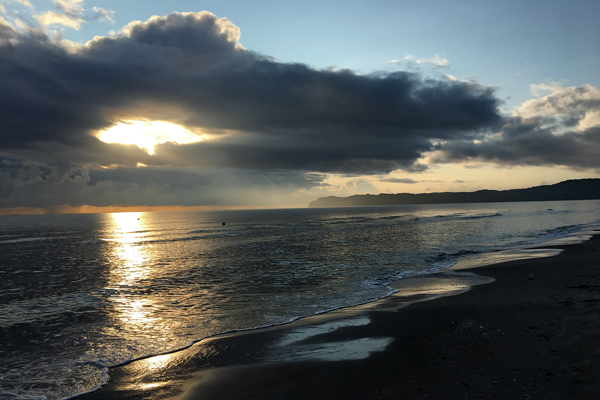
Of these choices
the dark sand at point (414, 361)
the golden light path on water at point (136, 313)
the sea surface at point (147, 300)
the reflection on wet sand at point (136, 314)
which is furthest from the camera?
the golden light path on water at point (136, 313)

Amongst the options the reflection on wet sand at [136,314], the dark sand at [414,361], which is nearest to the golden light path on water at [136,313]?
the reflection on wet sand at [136,314]

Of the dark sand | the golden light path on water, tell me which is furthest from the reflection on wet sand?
the dark sand

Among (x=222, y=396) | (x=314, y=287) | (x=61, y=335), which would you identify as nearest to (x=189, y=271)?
(x=314, y=287)

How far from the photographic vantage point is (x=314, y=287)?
21.5m

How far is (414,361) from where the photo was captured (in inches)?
353

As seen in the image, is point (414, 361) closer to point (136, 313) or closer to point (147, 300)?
point (136, 313)

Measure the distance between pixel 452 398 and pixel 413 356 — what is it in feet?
8.43

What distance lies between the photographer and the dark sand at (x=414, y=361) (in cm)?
738

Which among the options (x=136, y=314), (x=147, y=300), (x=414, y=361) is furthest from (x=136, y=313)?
(x=414, y=361)

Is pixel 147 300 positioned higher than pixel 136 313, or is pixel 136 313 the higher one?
pixel 136 313

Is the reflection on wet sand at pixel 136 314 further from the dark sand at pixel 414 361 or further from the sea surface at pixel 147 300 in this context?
the dark sand at pixel 414 361

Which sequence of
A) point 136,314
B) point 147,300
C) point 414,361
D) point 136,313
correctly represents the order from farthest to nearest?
point 147,300 → point 136,313 → point 136,314 → point 414,361

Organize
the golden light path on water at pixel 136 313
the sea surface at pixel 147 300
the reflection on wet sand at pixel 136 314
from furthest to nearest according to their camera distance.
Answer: the golden light path on water at pixel 136 313, the reflection on wet sand at pixel 136 314, the sea surface at pixel 147 300

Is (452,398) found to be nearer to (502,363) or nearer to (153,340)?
(502,363)
